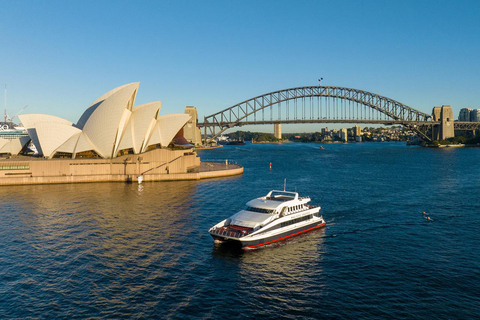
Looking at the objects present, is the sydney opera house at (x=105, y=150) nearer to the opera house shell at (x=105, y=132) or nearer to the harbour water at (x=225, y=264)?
the opera house shell at (x=105, y=132)

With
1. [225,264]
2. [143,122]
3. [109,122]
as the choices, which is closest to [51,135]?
[109,122]

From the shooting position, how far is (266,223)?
85.7ft

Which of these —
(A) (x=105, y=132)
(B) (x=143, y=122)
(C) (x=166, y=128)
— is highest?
(B) (x=143, y=122)

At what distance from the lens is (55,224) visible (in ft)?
104

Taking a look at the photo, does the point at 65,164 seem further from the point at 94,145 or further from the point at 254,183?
the point at 254,183

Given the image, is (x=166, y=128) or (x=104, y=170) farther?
A: (x=166, y=128)

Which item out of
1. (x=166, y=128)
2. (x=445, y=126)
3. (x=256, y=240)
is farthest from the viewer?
(x=445, y=126)

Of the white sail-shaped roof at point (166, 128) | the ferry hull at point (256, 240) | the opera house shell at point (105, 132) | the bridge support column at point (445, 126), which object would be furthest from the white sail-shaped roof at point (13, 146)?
the bridge support column at point (445, 126)

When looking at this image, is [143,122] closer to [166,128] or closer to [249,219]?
[166,128]

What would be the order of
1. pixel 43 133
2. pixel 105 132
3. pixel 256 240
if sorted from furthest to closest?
pixel 43 133 → pixel 105 132 → pixel 256 240

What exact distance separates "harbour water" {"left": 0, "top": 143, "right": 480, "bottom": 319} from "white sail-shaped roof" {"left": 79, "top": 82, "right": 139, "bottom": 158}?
2129 centimetres

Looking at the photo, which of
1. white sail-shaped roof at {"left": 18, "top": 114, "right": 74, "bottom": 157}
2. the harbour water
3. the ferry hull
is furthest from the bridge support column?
the ferry hull

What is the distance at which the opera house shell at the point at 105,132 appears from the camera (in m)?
61.2

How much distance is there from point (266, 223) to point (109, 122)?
44384mm
